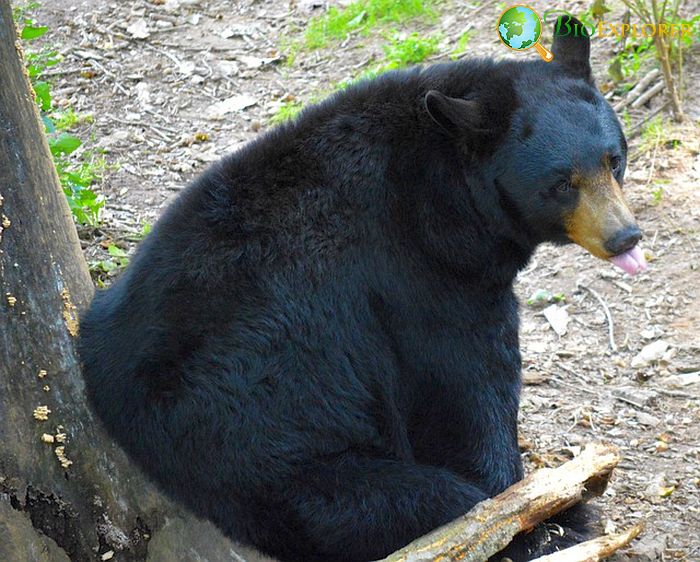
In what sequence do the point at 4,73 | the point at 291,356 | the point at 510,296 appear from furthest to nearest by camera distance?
the point at 510,296 → the point at 291,356 → the point at 4,73

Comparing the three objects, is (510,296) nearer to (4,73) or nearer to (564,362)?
(564,362)

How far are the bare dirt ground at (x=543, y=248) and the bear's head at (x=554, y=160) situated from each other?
158 centimetres

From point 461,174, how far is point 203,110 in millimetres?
5164

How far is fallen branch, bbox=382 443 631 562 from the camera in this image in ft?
12.6

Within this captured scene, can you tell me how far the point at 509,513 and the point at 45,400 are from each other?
1.94 metres

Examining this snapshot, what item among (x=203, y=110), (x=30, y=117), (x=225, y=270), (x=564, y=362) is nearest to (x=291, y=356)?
(x=225, y=270)

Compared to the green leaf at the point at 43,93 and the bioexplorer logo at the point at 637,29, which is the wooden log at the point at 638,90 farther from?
the green leaf at the point at 43,93

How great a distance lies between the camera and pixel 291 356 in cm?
410

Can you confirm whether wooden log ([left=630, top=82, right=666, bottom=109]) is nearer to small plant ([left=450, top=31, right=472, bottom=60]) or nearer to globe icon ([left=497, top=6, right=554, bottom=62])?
globe icon ([left=497, top=6, right=554, bottom=62])

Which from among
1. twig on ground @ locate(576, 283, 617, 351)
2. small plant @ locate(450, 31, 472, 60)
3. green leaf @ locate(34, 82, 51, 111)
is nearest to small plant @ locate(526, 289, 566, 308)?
twig on ground @ locate(576, 283, 617, 351)

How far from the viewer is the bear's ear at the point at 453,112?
13.1ft

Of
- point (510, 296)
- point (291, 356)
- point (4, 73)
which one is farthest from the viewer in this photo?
point (510, 296)

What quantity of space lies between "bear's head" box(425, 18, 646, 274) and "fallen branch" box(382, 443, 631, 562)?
875 mm

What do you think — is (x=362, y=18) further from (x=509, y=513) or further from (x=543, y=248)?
(x=509, y=513)
